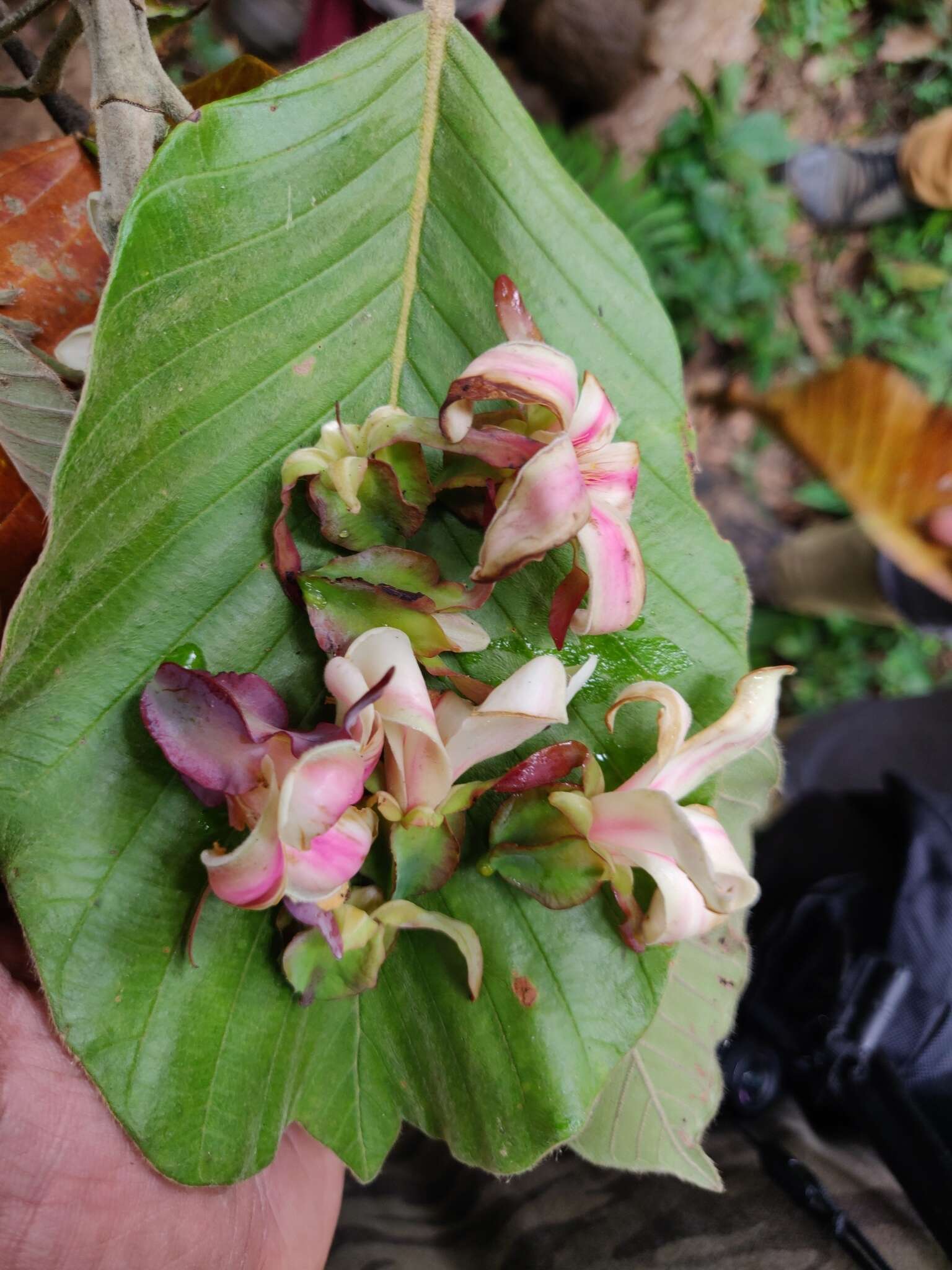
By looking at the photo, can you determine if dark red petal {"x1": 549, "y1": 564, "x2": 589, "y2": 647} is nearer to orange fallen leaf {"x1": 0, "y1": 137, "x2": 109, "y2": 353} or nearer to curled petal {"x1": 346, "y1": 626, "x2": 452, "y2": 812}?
curled petal {"x1": 346, "y1": 626, "x2": 452, "y2": 812}

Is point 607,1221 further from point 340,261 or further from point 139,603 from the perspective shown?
point 340,261

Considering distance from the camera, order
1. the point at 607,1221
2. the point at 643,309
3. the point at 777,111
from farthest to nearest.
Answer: the point at 777,111 < the point at 607,1221 < the point at 643,309

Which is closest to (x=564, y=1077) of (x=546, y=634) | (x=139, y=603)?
(x=546, y=634)

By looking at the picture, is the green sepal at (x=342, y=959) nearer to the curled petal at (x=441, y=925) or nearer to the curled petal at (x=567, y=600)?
the curled petal at (x=441, y=925)

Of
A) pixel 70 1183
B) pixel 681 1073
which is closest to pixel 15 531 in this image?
pixel 70 1183

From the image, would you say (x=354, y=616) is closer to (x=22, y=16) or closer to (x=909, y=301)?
(x=22, y=16)

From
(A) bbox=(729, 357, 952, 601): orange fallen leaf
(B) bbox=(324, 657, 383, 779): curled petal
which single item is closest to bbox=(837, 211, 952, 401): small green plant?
(A) bbox=(729, 357, 952, 601): orange fallen leaf
